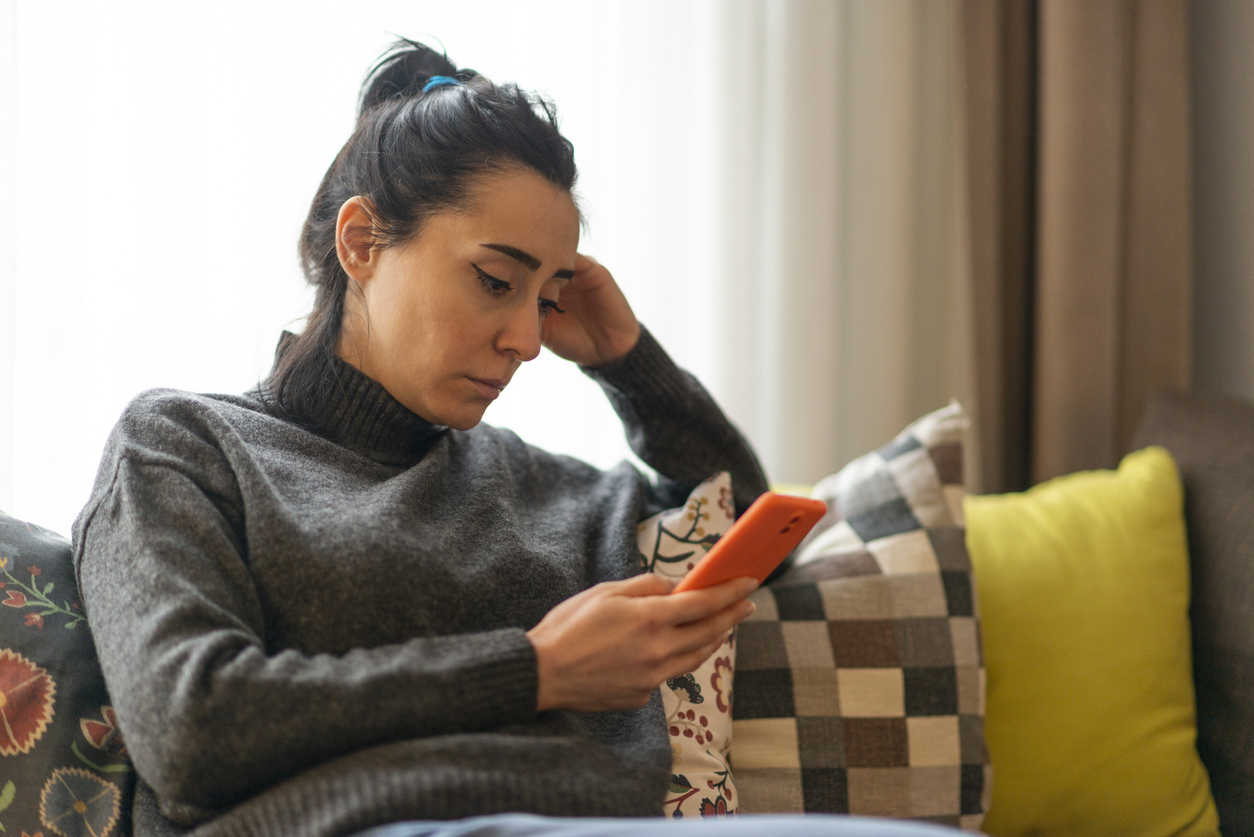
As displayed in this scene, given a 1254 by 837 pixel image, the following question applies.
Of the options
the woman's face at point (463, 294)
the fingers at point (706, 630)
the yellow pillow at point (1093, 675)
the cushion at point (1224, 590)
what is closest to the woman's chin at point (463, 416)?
the woman's face at point (463, 294)

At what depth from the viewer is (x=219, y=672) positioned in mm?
632

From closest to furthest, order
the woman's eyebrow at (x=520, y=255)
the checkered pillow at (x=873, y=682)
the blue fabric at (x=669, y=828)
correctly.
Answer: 1. the blue fabric at (x=669, y=828)
2. the woman's eyebrow at (x=520, y=255)
3. the checkered pillow at (x=873, y=682)

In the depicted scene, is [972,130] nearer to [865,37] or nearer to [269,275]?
[865,37]

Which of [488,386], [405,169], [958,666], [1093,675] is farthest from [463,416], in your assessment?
[1093,675]

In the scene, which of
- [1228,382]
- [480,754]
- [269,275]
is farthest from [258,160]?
[1228,382]

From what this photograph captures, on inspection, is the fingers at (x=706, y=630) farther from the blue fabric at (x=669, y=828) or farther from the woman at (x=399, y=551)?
the blue fabric at (x=669, y=828)

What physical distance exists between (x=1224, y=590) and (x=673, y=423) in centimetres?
74

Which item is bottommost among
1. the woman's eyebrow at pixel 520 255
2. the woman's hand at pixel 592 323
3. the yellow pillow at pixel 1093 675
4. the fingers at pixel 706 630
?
the yellow pillow at pixel 1093 675

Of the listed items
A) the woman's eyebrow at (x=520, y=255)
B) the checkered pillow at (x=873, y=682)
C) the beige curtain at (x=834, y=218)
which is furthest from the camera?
the beige curtain at (x=834, y=218)

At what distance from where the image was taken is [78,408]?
1.18 m

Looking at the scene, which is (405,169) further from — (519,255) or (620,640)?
(620,640)

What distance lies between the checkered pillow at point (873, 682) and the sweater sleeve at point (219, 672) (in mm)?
396

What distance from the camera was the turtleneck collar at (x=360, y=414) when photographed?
929mm

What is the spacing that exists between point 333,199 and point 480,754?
641 mm
